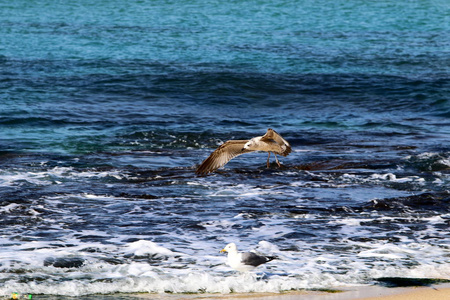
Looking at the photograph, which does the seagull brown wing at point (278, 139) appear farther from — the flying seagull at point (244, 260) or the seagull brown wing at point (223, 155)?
the flying seagull at point (244, 260)

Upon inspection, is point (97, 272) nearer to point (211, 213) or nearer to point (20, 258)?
point (20, 258)

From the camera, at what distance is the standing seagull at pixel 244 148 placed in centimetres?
1002

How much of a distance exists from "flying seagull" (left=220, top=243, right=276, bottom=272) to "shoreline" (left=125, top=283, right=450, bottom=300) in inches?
13.6

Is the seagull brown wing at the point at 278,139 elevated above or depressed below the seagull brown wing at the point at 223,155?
above

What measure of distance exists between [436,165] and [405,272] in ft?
16.7

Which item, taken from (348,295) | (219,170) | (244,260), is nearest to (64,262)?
(244,260)

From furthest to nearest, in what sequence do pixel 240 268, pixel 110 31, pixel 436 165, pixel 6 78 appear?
pixel 110 31, pixel 6 78, pixel 436 165, pixel 240 268

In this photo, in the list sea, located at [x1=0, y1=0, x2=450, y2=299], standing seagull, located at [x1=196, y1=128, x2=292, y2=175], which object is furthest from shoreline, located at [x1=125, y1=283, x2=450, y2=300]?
standing seagull, located at [x1=196, y1=128, x2=292, y2=175]

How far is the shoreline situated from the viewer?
6781 millimetres

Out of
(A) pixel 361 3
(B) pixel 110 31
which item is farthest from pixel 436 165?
(A) pixel 361 3

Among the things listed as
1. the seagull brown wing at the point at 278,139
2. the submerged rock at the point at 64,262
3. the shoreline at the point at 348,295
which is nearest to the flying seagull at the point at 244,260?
the shoreline at the point at 348,295

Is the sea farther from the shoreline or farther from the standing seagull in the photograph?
the standing seagull

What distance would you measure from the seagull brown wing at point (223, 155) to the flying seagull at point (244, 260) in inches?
117

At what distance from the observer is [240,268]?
718cm
